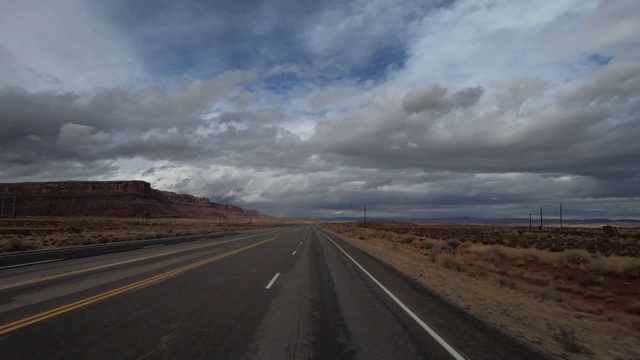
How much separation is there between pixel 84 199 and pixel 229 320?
194 metres

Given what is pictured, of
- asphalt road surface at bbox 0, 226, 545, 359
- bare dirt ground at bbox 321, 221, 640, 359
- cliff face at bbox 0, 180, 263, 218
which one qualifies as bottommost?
bare dirt ground at bbox 321, 221, 640, 359

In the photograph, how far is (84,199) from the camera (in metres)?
175

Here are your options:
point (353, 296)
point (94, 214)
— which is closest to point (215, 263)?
point (353, 296)

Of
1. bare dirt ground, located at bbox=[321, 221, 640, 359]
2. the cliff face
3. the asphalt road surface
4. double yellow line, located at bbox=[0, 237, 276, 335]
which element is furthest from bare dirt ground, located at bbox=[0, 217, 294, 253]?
the cliff face

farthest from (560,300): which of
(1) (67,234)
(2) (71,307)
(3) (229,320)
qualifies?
(1) (67,234)

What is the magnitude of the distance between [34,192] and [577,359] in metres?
215

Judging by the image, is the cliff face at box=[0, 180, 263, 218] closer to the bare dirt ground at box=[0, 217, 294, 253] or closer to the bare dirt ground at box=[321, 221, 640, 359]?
the bare dirt ground at box=[0, 217, 294, 253]

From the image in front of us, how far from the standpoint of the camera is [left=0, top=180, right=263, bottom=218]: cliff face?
543 feet

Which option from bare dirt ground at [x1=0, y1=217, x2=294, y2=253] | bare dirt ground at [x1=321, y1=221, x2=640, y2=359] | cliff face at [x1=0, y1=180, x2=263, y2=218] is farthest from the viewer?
cliff face at [x1=0, y1=180, x2=263, y2=218]

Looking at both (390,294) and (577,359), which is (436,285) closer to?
(390,294)

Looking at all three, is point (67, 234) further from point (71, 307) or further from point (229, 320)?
point (229, 320)

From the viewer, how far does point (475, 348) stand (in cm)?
641

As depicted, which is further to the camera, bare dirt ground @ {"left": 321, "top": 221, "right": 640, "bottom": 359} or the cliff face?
the cliff face

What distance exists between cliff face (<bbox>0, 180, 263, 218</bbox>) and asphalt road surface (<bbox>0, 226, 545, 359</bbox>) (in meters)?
156
